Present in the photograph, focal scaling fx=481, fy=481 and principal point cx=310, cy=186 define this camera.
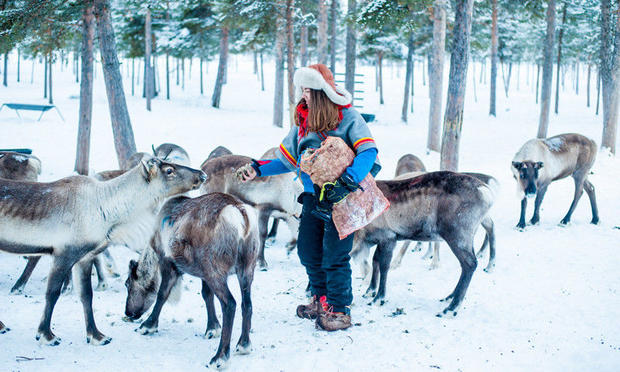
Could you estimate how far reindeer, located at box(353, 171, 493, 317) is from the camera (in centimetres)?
502

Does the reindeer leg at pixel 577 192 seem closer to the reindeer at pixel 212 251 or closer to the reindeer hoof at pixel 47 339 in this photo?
the reindeer at pixel 212 251

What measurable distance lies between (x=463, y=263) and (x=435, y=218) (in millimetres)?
541

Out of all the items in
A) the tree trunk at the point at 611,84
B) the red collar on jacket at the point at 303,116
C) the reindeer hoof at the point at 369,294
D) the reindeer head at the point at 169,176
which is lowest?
the reindeer hoof at the point at 369,294

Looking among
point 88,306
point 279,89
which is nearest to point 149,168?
point 88,306

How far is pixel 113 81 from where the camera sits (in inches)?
399

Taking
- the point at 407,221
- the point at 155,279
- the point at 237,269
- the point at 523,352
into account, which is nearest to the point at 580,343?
the point at 523,352

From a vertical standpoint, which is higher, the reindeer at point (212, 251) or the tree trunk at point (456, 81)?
the tree trunk at point (456, 81)

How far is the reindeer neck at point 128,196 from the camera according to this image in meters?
4.28

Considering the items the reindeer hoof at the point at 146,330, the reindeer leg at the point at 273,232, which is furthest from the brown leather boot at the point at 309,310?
the reindeer leg at the point at 273,232

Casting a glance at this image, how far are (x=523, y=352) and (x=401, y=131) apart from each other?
18.4 m

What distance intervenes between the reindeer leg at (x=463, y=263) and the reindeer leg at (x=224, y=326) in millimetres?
2274

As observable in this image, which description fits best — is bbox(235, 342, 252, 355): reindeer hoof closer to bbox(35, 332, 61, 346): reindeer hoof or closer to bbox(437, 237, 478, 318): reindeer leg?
bbox(35, 332, 61, 346): reindeer hoof

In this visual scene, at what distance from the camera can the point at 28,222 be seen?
13.1ft

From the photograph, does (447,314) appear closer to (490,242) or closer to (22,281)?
(490,242)
